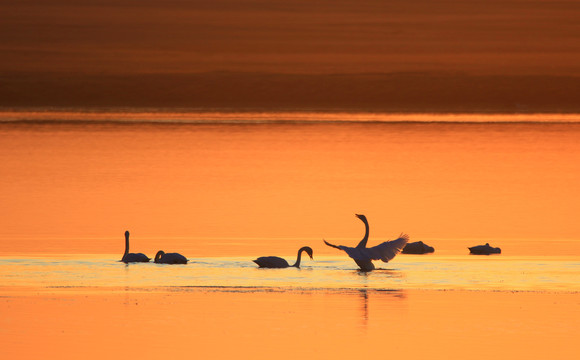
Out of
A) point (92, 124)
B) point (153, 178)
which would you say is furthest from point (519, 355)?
point (92, 124)

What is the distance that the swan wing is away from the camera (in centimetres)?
2444

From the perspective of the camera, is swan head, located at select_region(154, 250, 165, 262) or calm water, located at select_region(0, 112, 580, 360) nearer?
calm water, located at select_region(0, 112, 580, 360)

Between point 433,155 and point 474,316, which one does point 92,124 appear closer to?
point 433,155

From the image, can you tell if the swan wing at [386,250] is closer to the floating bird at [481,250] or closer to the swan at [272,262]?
the swan at [272,262]

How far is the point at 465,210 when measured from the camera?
35.5 m

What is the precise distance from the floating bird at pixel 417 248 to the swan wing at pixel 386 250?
154 cm

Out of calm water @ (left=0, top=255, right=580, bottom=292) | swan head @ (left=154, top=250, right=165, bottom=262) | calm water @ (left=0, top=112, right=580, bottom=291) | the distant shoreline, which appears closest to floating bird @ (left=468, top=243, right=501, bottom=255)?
calm water @ (left=0, top=112, right=580, bottom=291)

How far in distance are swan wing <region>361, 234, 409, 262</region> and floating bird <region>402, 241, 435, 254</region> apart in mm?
1537

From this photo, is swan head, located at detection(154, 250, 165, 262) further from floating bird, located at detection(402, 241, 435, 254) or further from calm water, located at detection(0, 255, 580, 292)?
floating bird, located at detection(402, 241, 435, 254)

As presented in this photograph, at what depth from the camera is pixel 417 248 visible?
26.9 m

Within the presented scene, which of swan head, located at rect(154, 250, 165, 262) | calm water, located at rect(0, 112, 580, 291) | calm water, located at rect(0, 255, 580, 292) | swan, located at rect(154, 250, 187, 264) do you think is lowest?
calm water, located at rect(0, 255, 580, 292)

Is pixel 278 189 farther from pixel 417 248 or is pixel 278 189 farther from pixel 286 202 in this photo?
pixel 417 248

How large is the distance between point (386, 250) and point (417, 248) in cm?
214

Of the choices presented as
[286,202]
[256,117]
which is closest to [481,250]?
[286,202]
